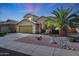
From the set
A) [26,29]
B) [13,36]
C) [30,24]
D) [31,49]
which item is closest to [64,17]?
[30,24]

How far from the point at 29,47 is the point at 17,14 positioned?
0.77 meters

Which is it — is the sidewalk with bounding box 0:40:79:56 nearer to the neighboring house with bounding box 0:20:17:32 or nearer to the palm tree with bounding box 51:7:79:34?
the neighboring house with bounding box 0:20:17:32

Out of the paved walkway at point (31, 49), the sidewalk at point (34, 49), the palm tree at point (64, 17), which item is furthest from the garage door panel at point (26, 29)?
the palm tree at point (64, 17)

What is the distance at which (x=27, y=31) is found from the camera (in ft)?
13.5

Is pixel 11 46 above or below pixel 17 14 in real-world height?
below

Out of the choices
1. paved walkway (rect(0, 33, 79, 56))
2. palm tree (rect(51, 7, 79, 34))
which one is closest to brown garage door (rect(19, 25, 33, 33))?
paved walkway (rect(0, 33, 79, 56))

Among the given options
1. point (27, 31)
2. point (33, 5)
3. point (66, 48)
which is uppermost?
point (33, 5)

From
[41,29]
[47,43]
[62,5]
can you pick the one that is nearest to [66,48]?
[47,43]

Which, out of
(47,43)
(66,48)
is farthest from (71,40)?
(47,43)

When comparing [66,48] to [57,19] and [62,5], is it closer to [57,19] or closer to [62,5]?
[57,19]


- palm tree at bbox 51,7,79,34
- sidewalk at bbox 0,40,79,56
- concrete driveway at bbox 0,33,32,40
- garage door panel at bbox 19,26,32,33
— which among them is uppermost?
palm tree at bbox 51,7,79,34

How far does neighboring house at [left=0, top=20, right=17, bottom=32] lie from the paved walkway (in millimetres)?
145

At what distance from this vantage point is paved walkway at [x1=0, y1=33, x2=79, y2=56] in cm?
386

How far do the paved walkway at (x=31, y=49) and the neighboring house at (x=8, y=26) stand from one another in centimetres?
14
